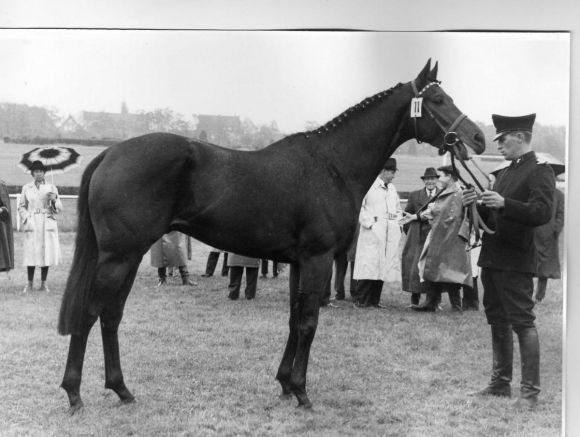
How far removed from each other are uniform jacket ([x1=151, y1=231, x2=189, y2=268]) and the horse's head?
75.0 inches

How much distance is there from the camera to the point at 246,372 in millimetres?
4258

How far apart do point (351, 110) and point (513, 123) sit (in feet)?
3.50

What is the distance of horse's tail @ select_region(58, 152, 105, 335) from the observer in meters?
3.83

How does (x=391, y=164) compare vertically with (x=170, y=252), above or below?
above

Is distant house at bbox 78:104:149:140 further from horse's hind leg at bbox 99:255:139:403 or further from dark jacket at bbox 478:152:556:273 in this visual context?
dark jacket at bbox 478:152:556:273

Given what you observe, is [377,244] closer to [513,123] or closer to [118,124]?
[513,123]

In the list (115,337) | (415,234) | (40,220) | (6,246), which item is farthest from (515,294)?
(6,246)

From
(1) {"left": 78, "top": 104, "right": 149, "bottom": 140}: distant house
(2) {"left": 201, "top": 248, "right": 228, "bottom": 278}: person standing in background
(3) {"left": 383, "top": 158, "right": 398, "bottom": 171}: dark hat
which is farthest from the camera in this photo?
(2) {"left": 201, "top": 248, "right": 228, "bottom": 278}: person standing in background

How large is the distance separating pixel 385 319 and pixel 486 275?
103cm

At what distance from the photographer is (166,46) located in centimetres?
412

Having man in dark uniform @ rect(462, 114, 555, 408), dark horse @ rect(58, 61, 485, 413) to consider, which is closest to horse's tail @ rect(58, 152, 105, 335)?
dark horse @ rect(58, 61, 485, 413)

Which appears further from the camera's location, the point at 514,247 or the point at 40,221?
the point at 40,221

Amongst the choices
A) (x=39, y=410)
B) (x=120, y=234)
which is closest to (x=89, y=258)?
(x=120, y=234)

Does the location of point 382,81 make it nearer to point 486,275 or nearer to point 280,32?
point 280,32
